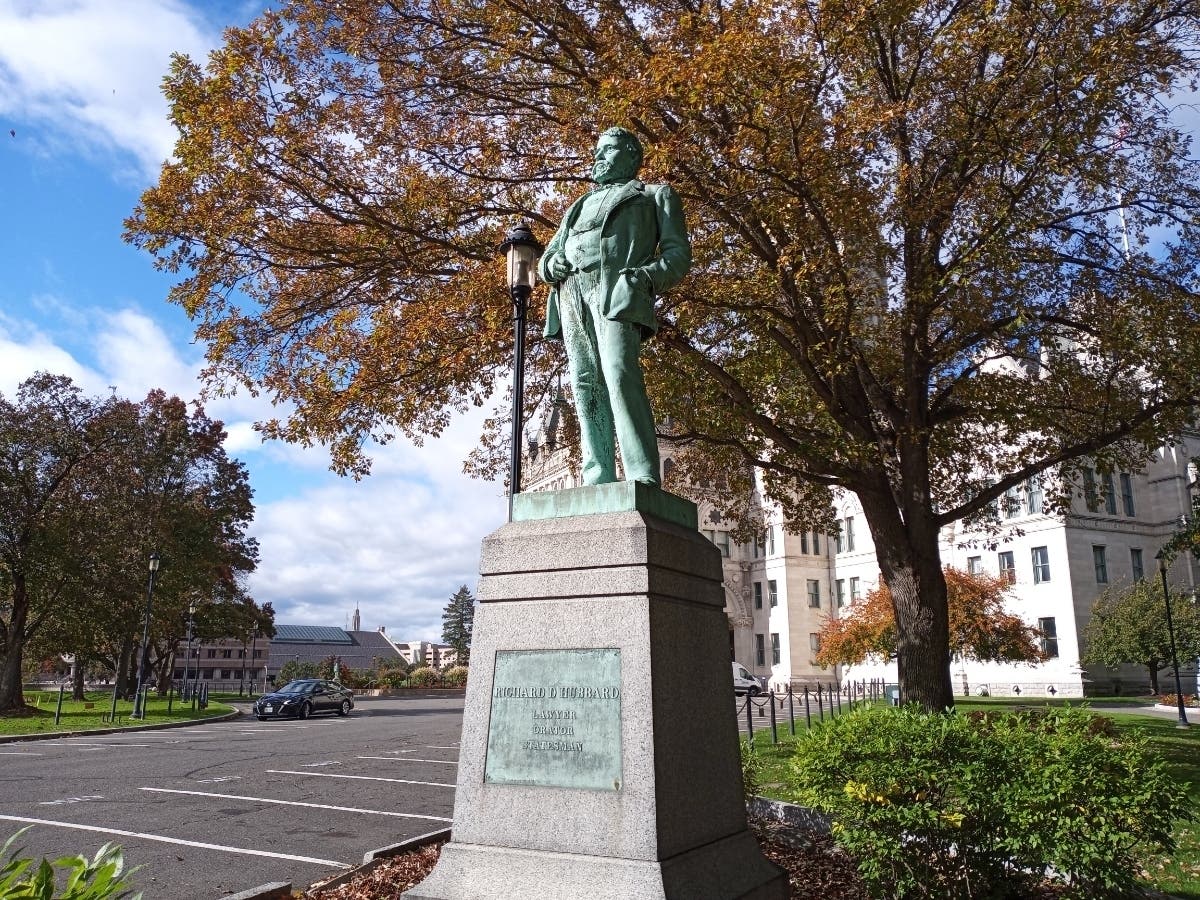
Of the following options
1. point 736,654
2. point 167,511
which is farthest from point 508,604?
point 736,654

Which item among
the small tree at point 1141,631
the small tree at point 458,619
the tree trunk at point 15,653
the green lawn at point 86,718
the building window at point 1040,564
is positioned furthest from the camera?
the small tree at point 458,619

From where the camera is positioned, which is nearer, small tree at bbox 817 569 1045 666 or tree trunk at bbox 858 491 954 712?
tree trunk at bbox 858 491 954 712

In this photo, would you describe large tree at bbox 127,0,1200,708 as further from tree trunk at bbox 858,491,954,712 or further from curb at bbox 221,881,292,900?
curb at bbox 221,881,292,900

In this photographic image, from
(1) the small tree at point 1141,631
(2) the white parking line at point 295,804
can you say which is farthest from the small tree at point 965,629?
(2) the white parking line at point 295,804

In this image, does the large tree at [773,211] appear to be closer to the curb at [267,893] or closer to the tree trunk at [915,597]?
the tree trunk at [915,597]

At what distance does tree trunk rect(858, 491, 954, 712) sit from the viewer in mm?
13281

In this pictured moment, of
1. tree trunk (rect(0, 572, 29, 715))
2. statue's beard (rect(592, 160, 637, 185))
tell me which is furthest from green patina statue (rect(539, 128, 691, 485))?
tree trunk (rect(0, 572, 29, 715))

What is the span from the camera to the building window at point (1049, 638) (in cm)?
4356

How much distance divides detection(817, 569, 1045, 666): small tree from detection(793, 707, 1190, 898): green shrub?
92.1 feet

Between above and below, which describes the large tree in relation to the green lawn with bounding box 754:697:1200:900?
above

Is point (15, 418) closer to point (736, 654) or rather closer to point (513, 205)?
point (513, 205)

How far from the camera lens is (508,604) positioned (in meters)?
5.51

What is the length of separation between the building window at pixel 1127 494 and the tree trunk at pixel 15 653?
51141 millimetres

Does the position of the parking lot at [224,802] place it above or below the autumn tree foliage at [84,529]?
below
